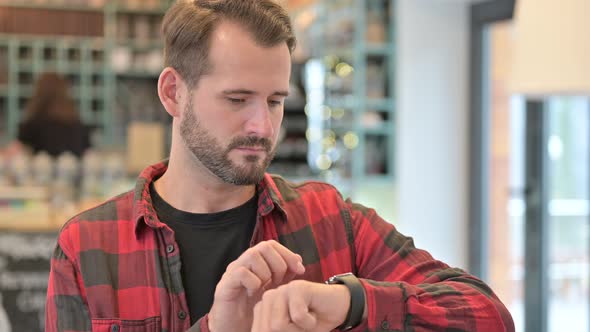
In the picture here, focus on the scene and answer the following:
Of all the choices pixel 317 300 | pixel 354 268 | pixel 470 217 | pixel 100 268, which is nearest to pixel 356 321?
pixel 317 300

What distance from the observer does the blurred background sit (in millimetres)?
3680

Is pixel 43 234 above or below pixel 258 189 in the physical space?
below

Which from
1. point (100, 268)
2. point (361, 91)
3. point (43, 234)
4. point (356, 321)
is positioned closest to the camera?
point (356, 321)

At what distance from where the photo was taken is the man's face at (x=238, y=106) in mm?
1351

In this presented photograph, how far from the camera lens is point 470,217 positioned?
5551 mm

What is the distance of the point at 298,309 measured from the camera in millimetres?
1109

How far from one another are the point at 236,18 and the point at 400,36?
14.9 ft

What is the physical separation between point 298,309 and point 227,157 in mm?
352

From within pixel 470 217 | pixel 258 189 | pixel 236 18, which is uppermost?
pixel 236 18

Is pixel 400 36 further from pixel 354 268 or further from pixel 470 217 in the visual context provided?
pixel 354 268

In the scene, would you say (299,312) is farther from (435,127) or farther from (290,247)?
(435,127)

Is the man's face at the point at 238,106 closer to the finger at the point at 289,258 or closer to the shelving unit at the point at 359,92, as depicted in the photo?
the finger at the point at 289,258

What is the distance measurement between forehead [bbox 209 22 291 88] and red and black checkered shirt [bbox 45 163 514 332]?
0.74 feet

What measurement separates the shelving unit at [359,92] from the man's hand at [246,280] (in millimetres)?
5225
